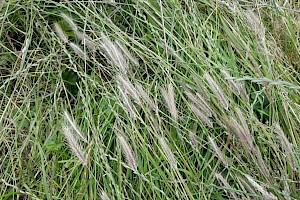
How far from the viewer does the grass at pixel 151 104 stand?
→ 120cm

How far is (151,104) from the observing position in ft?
3.88

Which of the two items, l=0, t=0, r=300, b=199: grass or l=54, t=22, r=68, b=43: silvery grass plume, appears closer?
l=0, t=0, r=300, b=199: grass

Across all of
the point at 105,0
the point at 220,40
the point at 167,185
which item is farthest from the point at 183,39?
the point at 167,185

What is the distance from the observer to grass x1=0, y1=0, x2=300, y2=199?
3.93 ft

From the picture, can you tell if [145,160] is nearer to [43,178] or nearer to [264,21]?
[43,178]

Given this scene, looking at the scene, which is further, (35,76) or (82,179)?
(35,76)

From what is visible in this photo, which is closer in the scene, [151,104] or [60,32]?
[151,104]

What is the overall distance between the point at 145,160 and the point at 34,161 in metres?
0.31

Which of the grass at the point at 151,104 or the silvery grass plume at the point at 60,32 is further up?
the silvery grass plume at the point at 60,32

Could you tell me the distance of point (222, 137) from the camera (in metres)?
1.39

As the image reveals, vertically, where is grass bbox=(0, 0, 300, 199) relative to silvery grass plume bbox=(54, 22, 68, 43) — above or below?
below

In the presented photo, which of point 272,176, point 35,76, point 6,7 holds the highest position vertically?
point 6,7

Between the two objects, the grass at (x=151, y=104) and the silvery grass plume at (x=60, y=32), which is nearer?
the grass at (x=151, y=104)

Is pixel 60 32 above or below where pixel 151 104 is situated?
above
